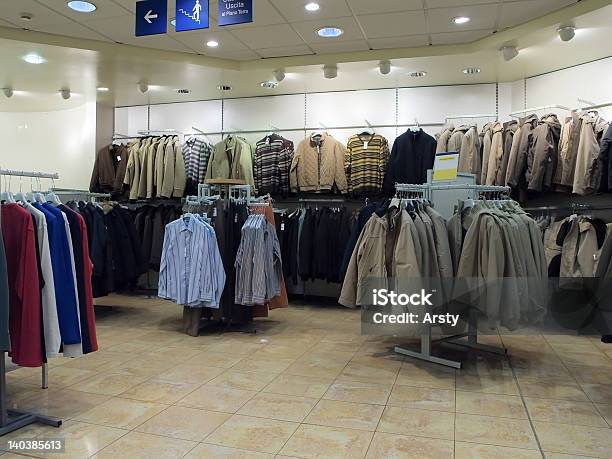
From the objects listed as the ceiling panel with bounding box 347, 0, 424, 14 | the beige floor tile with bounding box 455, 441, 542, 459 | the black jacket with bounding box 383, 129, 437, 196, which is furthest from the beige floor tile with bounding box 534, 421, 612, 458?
the black jacket with bounding box 383, 129, 437, 196

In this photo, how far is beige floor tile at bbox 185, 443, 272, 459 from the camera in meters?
2.71

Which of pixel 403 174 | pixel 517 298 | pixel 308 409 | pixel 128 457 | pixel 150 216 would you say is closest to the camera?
pixel 128 457

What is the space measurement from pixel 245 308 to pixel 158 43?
342 cm

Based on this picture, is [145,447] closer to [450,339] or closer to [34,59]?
[450,339]

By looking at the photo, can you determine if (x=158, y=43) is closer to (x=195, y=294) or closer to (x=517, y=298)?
(x=195, y=294)

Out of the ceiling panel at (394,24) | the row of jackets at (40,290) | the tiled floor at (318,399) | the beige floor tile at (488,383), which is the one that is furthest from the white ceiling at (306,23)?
the beige floor tile at (488,383)

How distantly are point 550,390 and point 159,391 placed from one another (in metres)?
2.91

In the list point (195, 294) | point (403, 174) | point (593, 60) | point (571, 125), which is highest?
point (593, 60)

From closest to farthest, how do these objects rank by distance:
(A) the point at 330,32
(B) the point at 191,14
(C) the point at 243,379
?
(C) the point at 243,379
(B) the point at 191,14
(A) the point at 330,32

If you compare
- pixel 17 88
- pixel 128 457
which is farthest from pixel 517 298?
pixel 17 88

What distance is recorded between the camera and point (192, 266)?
523 cm

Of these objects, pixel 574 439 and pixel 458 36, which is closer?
pixel 574 439

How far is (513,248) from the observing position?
410 cm

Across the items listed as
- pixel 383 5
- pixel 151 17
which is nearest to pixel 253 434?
pixel 151 17
